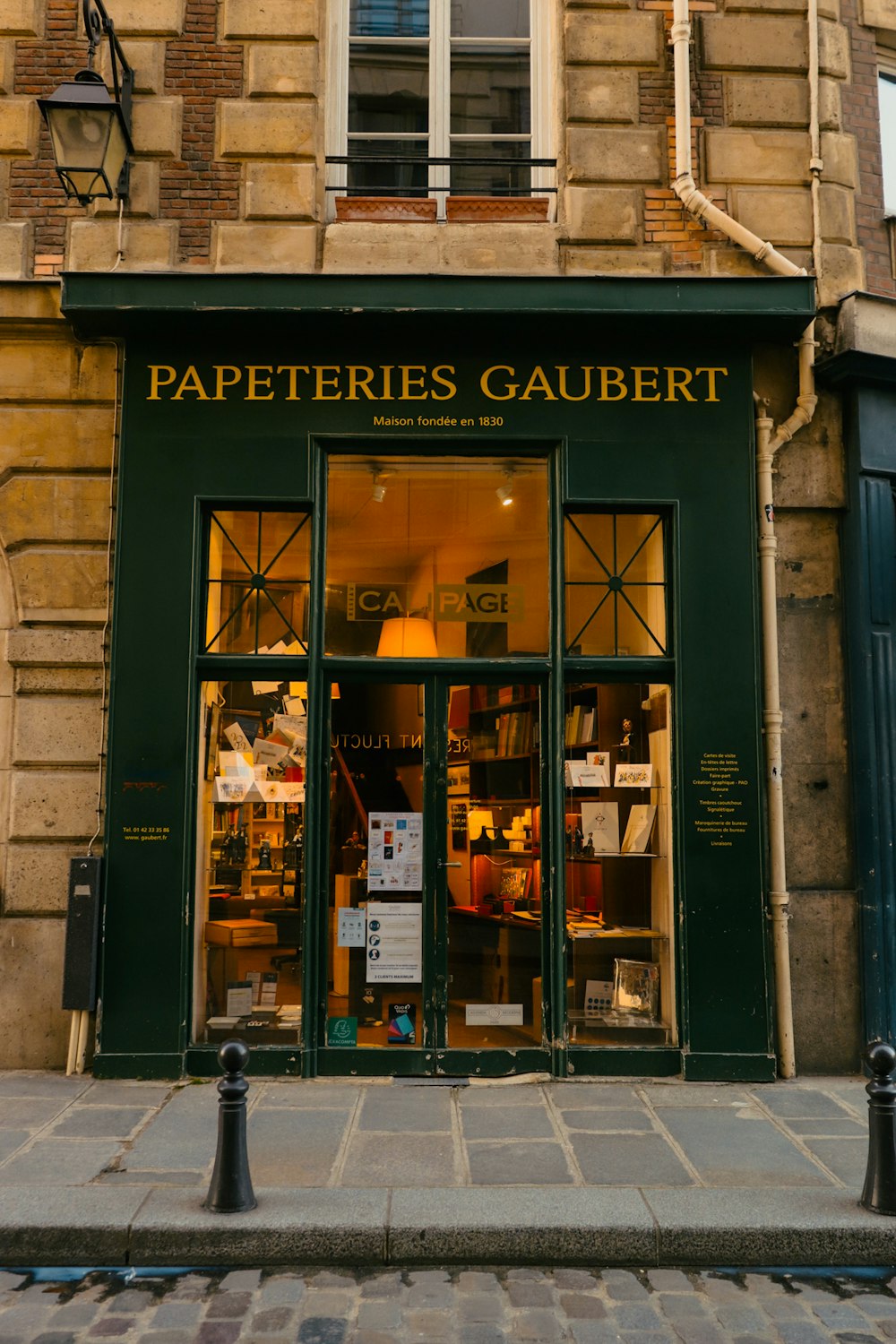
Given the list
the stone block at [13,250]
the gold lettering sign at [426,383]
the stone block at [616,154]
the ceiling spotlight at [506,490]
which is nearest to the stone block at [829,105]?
the stone block at [616,154]

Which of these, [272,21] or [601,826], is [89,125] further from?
[601,826]

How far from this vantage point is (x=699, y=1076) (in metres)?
7.41

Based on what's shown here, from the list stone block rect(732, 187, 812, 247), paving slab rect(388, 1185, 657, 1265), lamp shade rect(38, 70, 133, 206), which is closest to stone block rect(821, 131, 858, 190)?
stone block rect(732, 187, 812, 247)

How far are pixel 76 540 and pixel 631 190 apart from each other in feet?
15.9

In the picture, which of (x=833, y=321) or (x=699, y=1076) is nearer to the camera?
(x=699, y=1076)

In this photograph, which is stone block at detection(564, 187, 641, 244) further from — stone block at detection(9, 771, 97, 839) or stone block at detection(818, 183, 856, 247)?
stone block at detection(9, 771, 97, 839)

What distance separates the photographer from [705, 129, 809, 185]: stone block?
8.18 metres

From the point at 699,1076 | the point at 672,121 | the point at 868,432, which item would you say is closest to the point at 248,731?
the point at 699,1076

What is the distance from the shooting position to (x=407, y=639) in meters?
7.95

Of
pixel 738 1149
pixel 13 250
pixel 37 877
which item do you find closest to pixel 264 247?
pixel 13 250

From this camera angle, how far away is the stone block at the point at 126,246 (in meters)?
8.03

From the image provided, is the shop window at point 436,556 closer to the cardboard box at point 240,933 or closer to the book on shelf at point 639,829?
the book on shelf at point 639,829

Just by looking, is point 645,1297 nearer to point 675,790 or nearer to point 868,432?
point 675,790

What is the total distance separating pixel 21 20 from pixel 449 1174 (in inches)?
338
